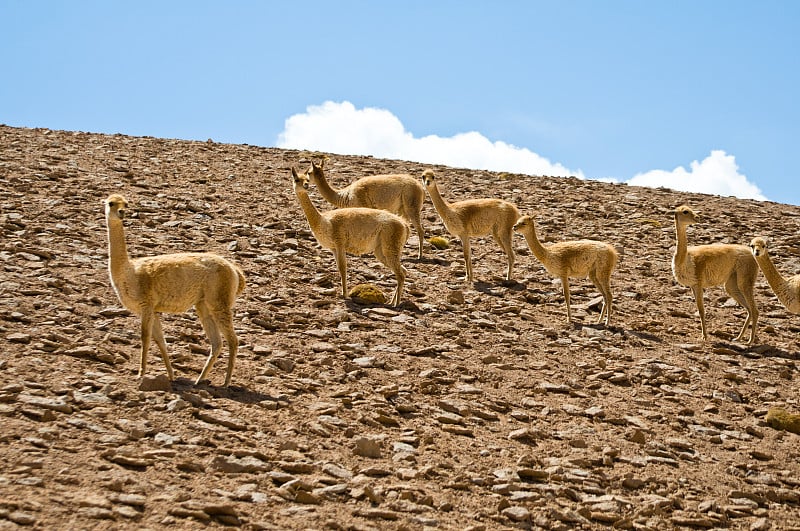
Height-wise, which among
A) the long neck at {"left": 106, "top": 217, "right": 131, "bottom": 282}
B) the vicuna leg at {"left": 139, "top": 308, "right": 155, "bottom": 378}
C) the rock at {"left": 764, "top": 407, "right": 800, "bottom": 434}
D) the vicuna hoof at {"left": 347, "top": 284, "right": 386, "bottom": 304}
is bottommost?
the rock at {"left": 764, "top": 407, "right": 800, "bottom": 434}

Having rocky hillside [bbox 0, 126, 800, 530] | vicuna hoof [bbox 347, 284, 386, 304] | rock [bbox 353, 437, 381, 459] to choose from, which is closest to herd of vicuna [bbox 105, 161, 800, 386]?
vicuna hoof [bbox 347, 284, 386, 304]

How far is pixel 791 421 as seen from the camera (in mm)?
10766

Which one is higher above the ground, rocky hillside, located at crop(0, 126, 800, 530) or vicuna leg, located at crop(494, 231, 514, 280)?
vicuna leg, located at crop(494, 231, 514, 280)

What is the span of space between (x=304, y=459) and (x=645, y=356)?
21.4ft

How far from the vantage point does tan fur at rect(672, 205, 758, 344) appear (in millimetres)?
14234

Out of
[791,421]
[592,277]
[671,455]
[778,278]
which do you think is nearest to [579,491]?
[671,455]

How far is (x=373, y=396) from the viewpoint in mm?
10000

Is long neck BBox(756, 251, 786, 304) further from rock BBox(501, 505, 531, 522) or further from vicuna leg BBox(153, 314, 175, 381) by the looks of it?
vicuna leg BBox(153, 314, 175, 381)

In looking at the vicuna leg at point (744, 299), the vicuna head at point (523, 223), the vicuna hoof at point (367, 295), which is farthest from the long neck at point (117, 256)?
the vicuna leg at point (744, 299)

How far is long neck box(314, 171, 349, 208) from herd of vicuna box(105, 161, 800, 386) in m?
0.02

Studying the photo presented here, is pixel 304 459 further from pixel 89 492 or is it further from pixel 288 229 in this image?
pixel 288 229

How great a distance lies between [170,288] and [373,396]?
256 centimetres

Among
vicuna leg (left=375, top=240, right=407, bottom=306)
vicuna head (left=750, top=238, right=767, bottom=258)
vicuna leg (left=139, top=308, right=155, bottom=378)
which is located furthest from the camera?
vicuna leg (left=375, top=240, right=407, bottom=306)

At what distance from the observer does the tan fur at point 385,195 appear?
17.5 m
